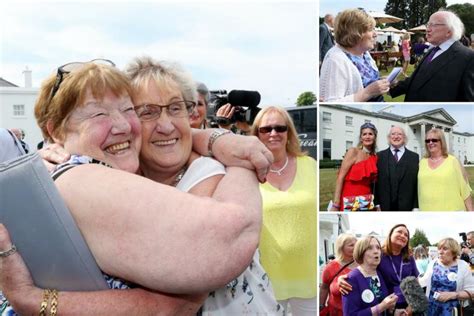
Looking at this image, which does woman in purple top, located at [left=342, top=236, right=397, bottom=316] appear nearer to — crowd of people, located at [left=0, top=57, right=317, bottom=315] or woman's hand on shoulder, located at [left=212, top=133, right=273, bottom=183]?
crowd of people, located at [left=0, top=57, right=317, bottom=315]

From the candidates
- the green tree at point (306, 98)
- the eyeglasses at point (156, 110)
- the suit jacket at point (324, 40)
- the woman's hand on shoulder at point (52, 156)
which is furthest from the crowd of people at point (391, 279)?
the woman's hand on shoulder at point (52, 156)

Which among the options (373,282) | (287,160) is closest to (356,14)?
(287,160)

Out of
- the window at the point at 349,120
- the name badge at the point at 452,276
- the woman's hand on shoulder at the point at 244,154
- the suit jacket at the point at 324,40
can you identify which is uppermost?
the suit jacket at the point at 324,40

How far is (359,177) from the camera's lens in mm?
2248

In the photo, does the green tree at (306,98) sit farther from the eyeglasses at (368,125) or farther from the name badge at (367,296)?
the name badge at (367,296)

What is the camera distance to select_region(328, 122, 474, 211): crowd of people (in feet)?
7.29

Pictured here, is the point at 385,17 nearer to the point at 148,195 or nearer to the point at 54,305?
the point at 148,195

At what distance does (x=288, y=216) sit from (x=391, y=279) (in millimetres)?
466

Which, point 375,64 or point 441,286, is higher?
point 375,64

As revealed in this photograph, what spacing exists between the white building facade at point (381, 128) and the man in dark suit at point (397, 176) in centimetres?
3

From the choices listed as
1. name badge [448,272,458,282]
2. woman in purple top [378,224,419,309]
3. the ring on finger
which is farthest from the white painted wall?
name badge [448,272,458,282]

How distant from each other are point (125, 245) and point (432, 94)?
147cm

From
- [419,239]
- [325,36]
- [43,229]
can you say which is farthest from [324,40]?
[43,229]

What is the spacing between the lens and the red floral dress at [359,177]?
7.36ft
